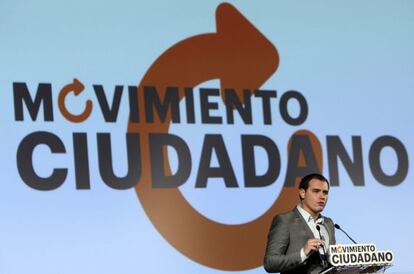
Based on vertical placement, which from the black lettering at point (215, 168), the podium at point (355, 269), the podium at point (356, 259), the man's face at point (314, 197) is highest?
the black lettering at point (215, 168)

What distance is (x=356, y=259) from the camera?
4945 millimetres

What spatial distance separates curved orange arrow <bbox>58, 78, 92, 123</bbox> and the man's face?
1405 millimetres

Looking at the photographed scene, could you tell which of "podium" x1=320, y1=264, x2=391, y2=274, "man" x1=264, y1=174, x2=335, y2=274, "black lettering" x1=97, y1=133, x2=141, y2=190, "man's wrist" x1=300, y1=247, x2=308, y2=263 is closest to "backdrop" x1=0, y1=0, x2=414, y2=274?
"black lettering" x1=97, y1=133, x2=141, y2=190

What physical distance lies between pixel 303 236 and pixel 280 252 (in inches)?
6.1

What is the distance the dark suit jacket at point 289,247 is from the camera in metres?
5.18

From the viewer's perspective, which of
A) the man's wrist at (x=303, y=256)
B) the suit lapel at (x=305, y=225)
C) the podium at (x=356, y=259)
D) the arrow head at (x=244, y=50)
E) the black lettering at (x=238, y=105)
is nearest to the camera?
the podium at (x=356, y=259)

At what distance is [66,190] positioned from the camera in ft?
19.4

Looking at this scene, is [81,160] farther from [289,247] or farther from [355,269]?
[355,269]

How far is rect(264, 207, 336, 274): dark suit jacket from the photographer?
518cm

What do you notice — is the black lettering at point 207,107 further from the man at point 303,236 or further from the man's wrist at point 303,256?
the man's wrist at point 303,256

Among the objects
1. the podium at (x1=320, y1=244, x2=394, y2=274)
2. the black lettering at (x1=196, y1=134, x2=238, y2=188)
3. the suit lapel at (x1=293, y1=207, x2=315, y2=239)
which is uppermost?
the black lettering at (x1=196, y1=134, x2=238, y2=188)

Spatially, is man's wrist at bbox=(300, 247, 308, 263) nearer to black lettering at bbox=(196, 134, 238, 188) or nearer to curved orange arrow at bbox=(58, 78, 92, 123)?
black lettering at bbox=(196, 134, 238, 188)

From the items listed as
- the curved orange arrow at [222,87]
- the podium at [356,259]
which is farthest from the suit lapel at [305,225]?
the curved orange arrow at [222,87]

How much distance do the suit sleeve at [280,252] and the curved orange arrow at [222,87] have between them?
3.21 ft
